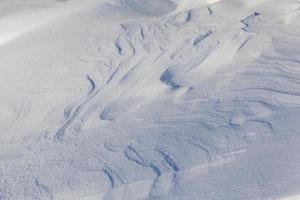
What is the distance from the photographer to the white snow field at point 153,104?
2.79 m

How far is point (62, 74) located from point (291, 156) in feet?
5.48

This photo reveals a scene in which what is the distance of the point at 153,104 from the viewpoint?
11.3 feet

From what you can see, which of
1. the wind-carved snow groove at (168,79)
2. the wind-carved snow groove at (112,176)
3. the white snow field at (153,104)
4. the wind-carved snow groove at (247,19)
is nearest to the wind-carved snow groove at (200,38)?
the white snow field at (153,104)

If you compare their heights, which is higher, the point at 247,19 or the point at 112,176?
the point at 112,176

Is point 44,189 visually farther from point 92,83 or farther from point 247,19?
point 247,19

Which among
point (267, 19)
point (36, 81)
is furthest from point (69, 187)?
point (267, 19)

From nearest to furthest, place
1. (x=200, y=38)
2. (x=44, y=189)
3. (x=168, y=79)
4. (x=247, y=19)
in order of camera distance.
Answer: (x=44, y=189) < (x=168, y=79) < (x=200, y=38) < (x=247, y=19)

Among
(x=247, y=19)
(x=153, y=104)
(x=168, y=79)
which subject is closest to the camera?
(x=153, y=104)

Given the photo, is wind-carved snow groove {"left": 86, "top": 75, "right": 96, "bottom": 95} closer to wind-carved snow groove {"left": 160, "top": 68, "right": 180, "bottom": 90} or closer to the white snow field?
the white snow field

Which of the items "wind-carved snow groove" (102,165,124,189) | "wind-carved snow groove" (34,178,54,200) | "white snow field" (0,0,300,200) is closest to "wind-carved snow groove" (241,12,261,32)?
"white snow field" (0,0,300,200)

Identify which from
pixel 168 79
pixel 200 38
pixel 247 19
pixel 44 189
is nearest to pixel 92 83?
pixel 168 79

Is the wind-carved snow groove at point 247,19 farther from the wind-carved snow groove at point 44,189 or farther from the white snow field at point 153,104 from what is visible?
the wind-carved snow groove at point 44,189

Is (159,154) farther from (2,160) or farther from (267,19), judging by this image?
(267,19)

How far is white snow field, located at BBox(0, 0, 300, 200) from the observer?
2.79 m
